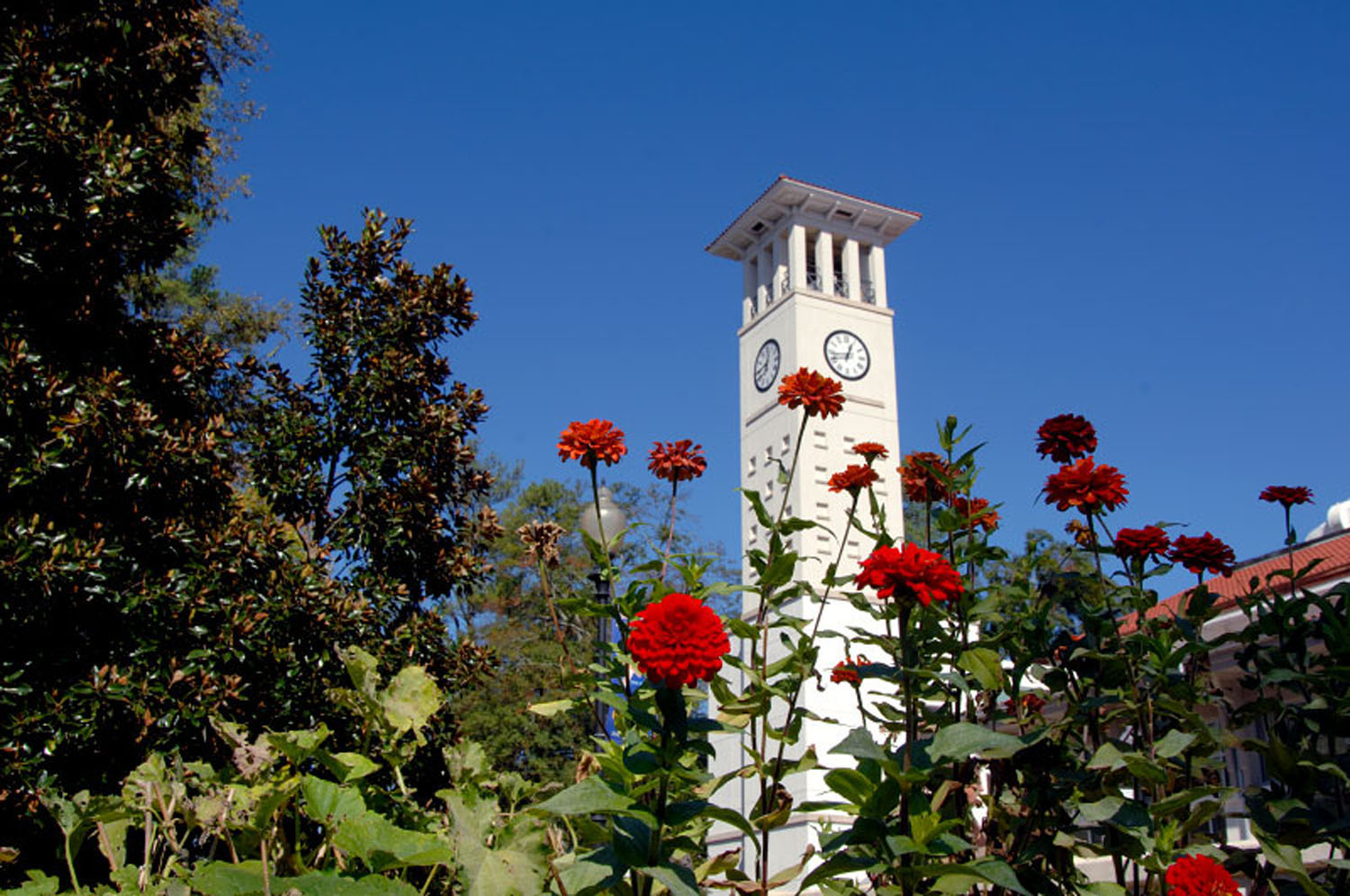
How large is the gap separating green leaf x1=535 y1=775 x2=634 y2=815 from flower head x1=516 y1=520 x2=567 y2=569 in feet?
5.05

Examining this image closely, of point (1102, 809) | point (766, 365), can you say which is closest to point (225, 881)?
point (1102, 809)

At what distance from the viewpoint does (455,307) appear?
6.93 metres

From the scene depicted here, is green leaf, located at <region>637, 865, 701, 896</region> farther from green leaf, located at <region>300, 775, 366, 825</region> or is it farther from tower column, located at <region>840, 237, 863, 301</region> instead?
tower column, located at <region>840, 237, 863, 301</region>

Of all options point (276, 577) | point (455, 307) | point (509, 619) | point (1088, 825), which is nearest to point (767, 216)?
point (509, 619)

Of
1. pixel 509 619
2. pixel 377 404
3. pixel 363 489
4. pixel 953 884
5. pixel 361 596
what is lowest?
pixel 953 884

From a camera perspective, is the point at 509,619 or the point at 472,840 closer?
the point at 472,840

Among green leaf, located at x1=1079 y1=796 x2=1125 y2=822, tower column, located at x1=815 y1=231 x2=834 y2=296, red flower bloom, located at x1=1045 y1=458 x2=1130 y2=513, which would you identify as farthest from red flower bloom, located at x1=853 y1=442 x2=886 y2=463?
tower column, located at x1=815 y1=231 x2=834 y2=296

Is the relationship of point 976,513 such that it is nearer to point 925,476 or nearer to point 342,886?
point 925,476

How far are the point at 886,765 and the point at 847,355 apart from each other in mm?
27183

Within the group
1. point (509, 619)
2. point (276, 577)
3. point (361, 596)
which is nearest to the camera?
point (276, 577)

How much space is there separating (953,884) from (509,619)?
29772 millimetres

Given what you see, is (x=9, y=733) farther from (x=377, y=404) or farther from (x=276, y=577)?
(x=377, y=404)

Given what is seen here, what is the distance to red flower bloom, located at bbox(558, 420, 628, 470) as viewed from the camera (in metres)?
2.68

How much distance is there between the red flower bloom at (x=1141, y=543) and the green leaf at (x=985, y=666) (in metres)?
0.71
